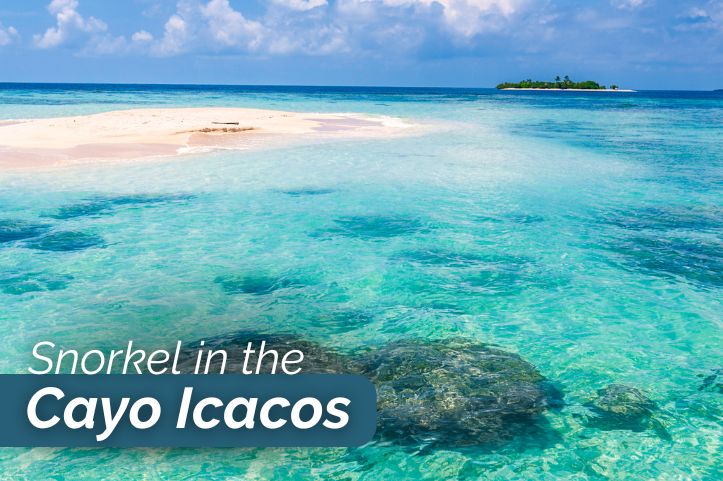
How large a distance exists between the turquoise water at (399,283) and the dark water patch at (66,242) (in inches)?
2.6

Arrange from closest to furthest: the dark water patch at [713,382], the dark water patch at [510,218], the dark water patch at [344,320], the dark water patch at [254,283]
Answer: the dark water patch at [713,382]
the dark water patch at [344,320]
the dark water patch at [254,283]
the dark water patch at [510,218]

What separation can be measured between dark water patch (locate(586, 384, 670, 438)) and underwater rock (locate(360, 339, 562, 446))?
0.45 metres

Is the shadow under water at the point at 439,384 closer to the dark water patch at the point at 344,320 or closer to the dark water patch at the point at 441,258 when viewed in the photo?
the dark water patch at the point at 344,320

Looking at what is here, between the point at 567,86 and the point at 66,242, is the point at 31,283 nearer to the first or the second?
the point at 66,242

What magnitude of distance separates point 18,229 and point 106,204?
8.84 ft

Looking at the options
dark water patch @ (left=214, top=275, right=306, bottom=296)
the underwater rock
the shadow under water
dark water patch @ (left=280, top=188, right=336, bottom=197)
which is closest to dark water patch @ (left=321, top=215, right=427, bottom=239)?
dark water patch @ (left=280, top=188, right=336, bottom=197)

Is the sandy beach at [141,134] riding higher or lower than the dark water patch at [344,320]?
higher

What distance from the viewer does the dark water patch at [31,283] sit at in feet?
31.7

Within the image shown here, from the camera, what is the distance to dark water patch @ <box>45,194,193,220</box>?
47.7 feet

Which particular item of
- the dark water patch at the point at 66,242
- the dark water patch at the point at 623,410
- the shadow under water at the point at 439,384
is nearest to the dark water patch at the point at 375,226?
the dark water patch at the point at 66,242

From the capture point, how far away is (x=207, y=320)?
8.58 metres

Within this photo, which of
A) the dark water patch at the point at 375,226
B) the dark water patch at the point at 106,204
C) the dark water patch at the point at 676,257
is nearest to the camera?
the dark water patch at the point at 676,257

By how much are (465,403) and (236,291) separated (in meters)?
4.75

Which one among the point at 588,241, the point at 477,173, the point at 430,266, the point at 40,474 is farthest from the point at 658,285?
the point at 477,173
